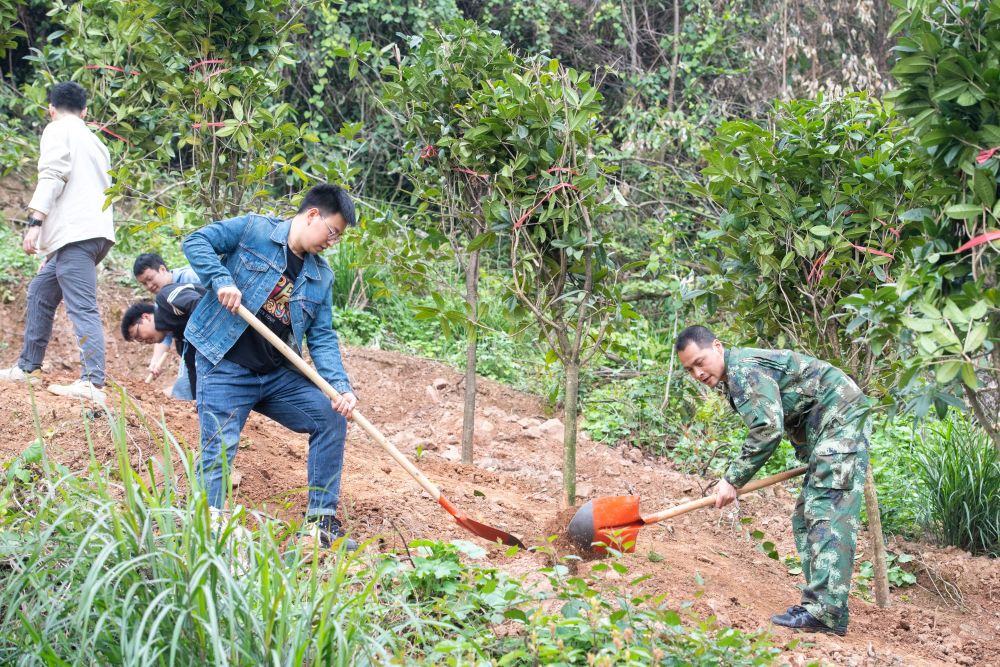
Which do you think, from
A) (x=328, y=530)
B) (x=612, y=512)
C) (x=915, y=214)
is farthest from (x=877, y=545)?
(x=328, y=530)

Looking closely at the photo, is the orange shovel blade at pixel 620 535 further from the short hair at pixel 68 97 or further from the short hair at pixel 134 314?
the short hair at pixel 68 97

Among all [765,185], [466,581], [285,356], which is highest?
[765,185]

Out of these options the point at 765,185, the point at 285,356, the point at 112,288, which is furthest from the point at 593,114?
the point at 112,288

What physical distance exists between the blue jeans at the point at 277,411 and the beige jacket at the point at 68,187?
215 cm

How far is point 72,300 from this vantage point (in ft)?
20.4

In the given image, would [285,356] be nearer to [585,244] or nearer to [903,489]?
[585,244]

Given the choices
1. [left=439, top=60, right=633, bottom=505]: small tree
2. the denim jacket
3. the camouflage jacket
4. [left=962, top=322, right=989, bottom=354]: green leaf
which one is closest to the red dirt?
the denim jacket

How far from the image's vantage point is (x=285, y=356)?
4.69 meters

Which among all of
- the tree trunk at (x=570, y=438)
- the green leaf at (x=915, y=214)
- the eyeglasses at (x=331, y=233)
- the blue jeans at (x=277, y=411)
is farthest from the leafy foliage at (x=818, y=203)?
the blue jeans at (x=277, y=411)

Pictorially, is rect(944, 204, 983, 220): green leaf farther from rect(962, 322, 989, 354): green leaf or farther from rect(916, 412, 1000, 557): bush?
rect(916, 412, 1000, 557): bush

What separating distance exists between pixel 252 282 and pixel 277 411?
0.65m

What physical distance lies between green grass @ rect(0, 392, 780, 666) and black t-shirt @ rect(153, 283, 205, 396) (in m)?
1.68

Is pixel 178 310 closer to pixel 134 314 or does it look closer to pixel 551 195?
pixel 134 314

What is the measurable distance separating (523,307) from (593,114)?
1130 millimetres
